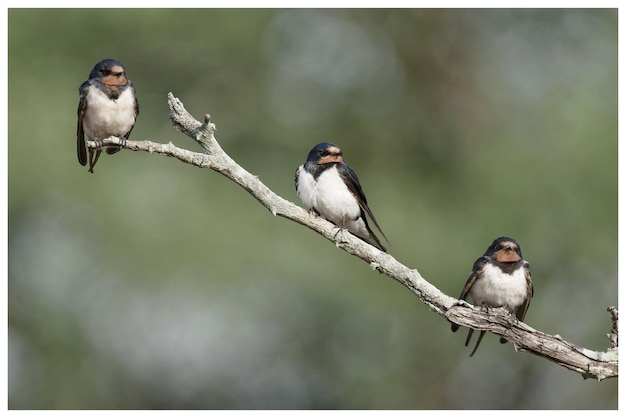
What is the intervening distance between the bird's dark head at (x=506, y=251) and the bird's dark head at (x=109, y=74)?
73.9 inches

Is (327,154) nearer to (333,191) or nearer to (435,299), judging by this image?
(333,191)

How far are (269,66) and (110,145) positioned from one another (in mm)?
8501

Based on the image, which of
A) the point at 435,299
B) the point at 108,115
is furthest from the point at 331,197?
the point at 435,299

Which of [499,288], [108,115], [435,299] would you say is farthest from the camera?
[499,288]

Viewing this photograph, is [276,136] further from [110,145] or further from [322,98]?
[110,145]

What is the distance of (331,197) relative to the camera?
4848mm

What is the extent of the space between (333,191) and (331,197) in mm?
31

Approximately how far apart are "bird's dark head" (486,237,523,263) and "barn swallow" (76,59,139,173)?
182cm

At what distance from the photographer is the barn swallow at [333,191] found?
4852mm

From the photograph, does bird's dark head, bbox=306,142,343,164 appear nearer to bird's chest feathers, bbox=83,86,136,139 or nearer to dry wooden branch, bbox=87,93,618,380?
bird's chest feathers, bbox=83,86,136,139

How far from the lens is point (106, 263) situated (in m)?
10.3

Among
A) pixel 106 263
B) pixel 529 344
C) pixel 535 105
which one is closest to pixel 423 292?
pixel 529 344

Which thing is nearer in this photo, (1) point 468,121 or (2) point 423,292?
(2) point 423,292

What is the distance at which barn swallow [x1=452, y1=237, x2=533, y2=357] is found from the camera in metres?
5.09
